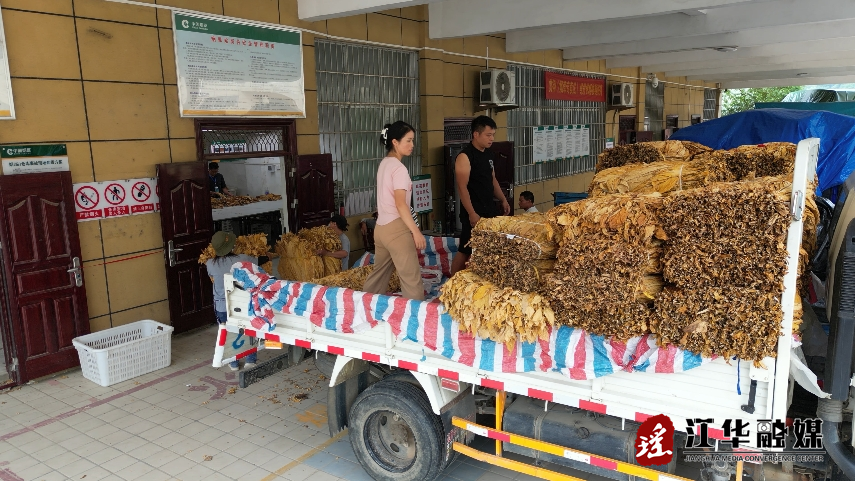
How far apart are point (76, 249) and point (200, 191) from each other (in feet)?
5.11

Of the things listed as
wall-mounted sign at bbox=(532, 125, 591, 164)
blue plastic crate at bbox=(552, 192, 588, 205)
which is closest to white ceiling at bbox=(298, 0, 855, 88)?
wall-mounted sign at bbox=(532, 125, 591, 164)

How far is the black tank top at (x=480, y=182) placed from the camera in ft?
18.8

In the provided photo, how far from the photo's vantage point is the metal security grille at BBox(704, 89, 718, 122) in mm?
25016

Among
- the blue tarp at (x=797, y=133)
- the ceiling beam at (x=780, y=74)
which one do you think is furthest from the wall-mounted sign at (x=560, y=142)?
the ceiling beam at (x=780, y=74)

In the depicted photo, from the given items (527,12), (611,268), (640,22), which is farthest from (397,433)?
(640,22)

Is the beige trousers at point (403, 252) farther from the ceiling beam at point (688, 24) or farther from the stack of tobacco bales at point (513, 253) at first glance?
the ceiling beam at point (688, 24)

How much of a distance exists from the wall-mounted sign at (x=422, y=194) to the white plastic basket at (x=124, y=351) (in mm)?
4942

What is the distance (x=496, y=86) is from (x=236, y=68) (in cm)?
546

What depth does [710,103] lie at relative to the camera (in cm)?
2556

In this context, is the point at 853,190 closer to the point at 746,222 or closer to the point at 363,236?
the point at 746,222

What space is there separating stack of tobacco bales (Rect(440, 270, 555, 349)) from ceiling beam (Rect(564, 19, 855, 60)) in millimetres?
10544

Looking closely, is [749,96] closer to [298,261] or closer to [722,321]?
[298,261]

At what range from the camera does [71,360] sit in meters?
6.25

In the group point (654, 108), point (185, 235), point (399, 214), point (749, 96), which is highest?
point (749, 96)
